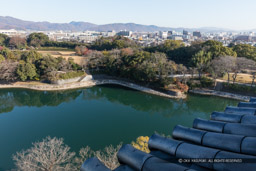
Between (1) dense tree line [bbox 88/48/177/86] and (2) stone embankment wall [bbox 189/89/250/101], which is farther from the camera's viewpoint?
(1) dense tree line [bbox 88/48/177/86]

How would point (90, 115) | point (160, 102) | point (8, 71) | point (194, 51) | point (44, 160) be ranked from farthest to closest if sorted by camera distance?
point (194, 51)
point (8, 71)
point (160, 102)
point (90, 115)
point (44, 160)

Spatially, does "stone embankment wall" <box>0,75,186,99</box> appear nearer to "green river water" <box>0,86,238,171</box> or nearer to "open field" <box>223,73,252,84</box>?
"green river water" <box>0,86,238,171</box>

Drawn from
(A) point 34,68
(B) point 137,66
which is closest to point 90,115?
(B) point 137,66

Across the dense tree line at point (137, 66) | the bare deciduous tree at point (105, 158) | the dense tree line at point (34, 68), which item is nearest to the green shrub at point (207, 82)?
the dense tree line at point (137, 66)

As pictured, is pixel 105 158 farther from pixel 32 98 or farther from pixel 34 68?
pixel 34 68

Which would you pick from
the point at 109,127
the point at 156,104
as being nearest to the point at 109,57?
the point at 156,104

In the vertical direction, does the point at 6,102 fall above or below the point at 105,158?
below

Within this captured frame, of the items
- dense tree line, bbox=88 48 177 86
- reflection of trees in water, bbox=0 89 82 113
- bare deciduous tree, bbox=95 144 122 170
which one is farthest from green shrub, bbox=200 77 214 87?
bare deciduous tree, bbox=95 144 122 170

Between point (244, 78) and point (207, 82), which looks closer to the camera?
point (207, 82)
